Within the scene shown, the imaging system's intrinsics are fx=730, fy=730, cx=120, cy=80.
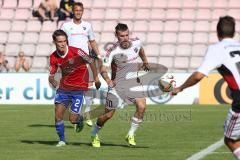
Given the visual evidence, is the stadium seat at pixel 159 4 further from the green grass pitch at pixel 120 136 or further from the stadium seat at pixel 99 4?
the green grass pitch at pixel 120 136

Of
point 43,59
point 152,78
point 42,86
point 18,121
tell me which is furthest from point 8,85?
point 18,121

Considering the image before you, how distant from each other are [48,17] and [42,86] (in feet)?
18.9

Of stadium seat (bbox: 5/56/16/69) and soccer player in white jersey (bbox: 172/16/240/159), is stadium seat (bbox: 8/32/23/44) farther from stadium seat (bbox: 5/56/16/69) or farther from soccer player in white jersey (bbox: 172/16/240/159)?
soccer player in white jersey (bbox: 172/16/240/159)

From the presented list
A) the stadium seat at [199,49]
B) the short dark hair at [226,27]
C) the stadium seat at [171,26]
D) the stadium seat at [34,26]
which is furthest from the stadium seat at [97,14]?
the short dark hair at [226,27]

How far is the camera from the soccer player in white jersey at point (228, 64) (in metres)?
8.23

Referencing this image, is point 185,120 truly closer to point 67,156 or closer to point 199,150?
point 199,150

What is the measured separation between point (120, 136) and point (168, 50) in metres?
14.7

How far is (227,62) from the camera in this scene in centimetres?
831

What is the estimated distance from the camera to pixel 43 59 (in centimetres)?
2941

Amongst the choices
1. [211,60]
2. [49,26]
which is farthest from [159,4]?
[211,60]

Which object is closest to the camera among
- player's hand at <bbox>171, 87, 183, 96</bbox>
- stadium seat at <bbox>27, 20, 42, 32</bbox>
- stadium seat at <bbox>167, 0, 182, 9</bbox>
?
player's hand at <bbox>171, 87, 183, 96</bbox>

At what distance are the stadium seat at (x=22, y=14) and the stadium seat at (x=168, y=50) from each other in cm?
643

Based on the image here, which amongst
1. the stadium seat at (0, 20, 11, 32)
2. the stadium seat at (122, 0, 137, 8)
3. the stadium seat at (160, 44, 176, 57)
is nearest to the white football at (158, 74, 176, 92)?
the stadium seat at (160, 44, 176, 57)

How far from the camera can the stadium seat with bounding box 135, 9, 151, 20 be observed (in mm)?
31087
